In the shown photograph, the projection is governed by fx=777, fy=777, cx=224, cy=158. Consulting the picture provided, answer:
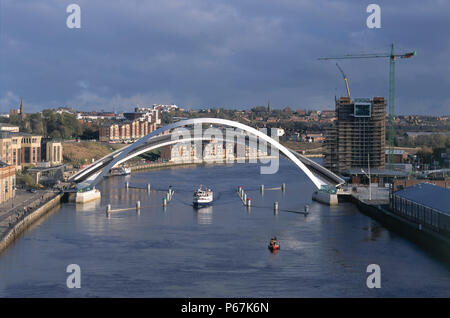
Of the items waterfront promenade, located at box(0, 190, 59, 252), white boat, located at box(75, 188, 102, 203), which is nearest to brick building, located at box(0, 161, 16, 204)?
waterfront promenade, located at box(0, 190, 59, 252)

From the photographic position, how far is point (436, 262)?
2228 centimetres

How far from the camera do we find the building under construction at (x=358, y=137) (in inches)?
2048

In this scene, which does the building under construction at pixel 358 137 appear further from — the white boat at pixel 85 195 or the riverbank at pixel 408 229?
the white boat at pixel 85 195

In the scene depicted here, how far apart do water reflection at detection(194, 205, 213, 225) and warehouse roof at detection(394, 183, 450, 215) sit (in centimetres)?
766

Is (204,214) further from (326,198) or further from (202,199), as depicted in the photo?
(326,198)

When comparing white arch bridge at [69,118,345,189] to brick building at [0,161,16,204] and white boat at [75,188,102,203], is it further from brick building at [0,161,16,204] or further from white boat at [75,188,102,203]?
brick building at [0,161,16,204]

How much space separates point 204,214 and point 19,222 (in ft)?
27.7

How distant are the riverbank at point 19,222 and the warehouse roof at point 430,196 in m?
13.9

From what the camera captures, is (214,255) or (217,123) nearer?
(214,255)

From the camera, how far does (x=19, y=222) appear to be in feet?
89.0

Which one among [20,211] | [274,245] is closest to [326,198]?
[274,245]
